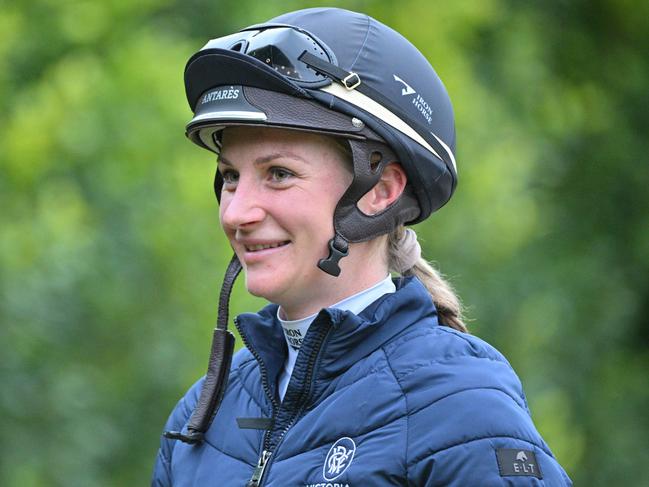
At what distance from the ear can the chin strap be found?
452 millimetres

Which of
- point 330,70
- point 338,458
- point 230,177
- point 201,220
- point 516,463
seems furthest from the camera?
point 201,220

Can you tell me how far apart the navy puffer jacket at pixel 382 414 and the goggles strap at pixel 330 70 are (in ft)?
1.69

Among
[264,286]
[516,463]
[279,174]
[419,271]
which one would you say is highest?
[279,174]

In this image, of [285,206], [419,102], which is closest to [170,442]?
[285,206]

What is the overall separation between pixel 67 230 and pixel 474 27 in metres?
6.46

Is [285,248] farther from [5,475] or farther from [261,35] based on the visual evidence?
[5,475]

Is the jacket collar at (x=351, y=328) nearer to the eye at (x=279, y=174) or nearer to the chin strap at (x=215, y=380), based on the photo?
the chin strap at (x=215, y=380)

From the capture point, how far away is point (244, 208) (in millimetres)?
3242

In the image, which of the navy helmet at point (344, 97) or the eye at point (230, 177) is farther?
the eye at point (230, 177)

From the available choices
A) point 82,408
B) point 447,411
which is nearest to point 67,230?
point 82,408

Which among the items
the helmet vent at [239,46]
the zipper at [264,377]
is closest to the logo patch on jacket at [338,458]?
the zipper at [264,377]

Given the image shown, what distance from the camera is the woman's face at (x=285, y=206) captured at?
3.23 metres

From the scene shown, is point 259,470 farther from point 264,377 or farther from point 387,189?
point 387,189

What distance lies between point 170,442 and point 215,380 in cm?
24
